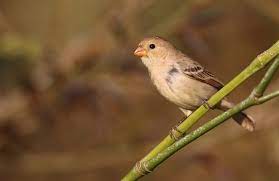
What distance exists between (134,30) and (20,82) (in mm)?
1066

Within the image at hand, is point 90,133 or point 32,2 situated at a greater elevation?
point 32,2

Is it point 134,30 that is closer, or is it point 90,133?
point 134,30

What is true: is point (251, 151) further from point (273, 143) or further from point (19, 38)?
point (19, 38)

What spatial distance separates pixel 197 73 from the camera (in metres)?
4.37

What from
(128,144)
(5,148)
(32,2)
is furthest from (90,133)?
(32,2)

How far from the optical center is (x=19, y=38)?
561 centimetres

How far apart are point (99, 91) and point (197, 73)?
1.21 m

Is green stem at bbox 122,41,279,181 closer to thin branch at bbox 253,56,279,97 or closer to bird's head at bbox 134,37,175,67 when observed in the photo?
thin branch at bbox 253,56,279,97

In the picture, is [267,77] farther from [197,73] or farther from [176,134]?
[197,73]

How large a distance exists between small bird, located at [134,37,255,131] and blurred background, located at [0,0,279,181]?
670mm

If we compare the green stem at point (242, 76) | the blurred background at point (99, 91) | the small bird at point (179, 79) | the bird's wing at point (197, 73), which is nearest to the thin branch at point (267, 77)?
the green stem at point (242, 76)

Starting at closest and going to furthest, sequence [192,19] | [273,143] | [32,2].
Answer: [192,19] < [273,143] < [32,2]

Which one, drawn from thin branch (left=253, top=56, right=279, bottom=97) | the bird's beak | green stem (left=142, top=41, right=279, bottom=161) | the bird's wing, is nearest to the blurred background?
the bird's wing

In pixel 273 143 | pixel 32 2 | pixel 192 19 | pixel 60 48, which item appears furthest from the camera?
pixel 32 2
